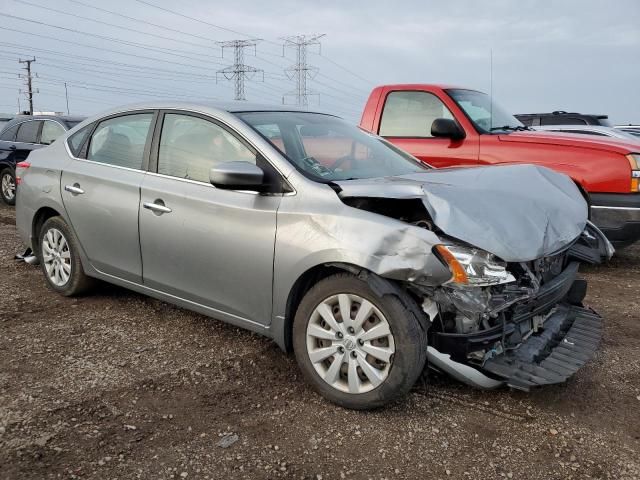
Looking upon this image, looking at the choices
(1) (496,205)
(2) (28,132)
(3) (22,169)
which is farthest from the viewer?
(2) (28,132)

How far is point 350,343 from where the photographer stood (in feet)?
9.74

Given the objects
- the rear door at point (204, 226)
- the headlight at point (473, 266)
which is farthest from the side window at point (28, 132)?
the headlight at point (473, 266)

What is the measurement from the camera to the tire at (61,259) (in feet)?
14.9

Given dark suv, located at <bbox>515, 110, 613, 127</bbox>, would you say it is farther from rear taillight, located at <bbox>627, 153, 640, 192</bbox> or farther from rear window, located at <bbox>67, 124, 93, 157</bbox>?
rear window, located at <bbox>67, 124, 93, 157</bbox>

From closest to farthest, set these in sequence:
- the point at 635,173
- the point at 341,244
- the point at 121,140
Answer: the point at 341,244, the point at 121,140, the point at 635,173

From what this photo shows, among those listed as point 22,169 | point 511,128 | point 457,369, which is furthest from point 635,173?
point 22,169

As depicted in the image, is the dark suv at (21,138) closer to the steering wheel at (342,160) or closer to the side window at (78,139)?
the side window at (78,139)

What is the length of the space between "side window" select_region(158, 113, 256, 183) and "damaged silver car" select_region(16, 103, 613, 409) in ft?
0.03

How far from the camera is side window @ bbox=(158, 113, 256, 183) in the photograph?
3.56m

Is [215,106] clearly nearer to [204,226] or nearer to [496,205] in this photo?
[204,226]

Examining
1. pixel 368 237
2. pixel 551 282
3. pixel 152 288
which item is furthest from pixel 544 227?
pixel 152 288

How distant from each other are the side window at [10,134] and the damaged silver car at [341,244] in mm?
6999

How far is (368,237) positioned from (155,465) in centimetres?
143

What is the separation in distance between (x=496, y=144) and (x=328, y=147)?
111 inches
